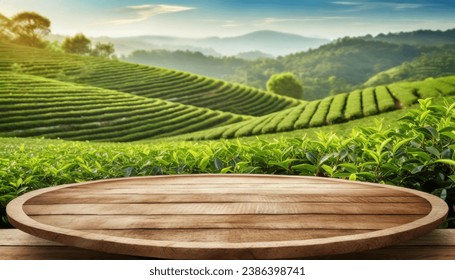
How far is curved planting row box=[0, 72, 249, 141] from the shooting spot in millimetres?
15641

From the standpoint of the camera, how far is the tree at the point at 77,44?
1566 inches

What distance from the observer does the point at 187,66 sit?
1955 inches

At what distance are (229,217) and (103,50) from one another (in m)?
41.2

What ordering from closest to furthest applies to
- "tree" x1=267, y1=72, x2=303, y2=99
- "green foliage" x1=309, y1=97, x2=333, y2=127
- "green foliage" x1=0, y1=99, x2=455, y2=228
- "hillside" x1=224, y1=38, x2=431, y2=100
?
1. "green foliage" x1=0, y1=99, x2=455, y2=228
2. "green foliage" x1=309, y1=97, x2=333, y2=127
3. "hillside" x1=224, y1=38, x2=431, y2=100
4. "tree" x1=267, y1=72, x2=303, y2=99

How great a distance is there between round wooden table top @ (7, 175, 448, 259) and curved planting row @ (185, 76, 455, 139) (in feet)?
44.3

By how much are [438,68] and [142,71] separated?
17.4 m

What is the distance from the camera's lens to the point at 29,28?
1193 inches

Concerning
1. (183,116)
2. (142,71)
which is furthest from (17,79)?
(142,71)

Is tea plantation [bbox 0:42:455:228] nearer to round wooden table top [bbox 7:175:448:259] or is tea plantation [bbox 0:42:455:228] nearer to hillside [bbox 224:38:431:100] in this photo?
round wooden table top [bbox 7:175:448:259]

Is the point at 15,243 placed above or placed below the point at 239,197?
below

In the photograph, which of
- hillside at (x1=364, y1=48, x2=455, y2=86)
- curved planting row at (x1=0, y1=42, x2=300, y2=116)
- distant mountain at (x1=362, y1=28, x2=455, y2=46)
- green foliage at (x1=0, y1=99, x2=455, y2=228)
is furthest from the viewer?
curved planting row at (x1=0, y1=42, x2=300, y2=116)

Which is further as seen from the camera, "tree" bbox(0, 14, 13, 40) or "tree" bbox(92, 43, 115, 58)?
"tree" bbox(92, 43, 115, 58)

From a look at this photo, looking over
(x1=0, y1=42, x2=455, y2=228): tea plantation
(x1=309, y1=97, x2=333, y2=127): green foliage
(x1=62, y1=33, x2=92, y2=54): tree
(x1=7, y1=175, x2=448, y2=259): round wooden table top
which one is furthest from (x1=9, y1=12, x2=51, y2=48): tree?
(x1=7, y1=175, x2=448, y2=259): round wooden table top
